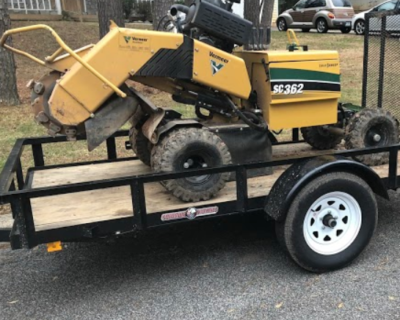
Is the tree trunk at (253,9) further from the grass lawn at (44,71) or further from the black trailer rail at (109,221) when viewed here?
the black trailer rail at (109,221)

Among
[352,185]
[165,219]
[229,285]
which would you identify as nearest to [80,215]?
[165,219]

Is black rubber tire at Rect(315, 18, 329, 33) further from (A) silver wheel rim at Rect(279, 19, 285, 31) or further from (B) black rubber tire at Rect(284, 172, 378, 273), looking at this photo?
(B) black rubber tire at Rect(284, 172, 378, 273)

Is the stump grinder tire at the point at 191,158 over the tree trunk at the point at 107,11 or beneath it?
beneath

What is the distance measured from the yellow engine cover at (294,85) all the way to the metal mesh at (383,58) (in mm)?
1823

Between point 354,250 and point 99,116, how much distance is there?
2.12 metres

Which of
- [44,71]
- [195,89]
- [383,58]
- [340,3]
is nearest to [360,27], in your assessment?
[340,3]

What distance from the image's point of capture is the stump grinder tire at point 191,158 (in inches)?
135

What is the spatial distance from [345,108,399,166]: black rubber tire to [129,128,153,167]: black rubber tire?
1.81m

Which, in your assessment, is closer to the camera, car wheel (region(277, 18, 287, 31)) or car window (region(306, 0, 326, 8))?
car window (region(306, 0, 326, 8))

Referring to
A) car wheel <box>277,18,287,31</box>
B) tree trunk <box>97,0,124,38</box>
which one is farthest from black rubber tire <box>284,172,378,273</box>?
car wheel <box>277,18,287,31</box>

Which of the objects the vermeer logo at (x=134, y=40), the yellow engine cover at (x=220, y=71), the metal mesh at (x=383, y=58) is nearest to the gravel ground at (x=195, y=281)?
the yellow engine cover at (x=220, y=71)

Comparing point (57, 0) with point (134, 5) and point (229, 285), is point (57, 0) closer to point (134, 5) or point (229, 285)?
point (134, 5)

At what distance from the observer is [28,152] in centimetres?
682

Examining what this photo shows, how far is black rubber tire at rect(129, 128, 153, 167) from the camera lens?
4.30 meters
